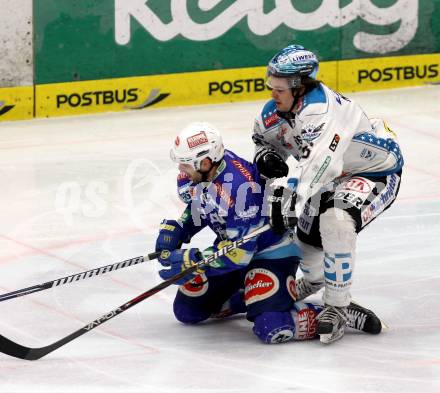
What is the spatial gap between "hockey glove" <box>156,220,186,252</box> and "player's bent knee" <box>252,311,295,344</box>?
0.52 meters

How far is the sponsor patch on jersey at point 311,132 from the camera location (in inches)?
233

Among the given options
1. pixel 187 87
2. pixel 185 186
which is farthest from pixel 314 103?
pixel 187 87

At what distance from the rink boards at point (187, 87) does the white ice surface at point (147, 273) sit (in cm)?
15

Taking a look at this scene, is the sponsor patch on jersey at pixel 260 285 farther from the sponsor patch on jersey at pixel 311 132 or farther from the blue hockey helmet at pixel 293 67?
the blue hockey helmet at pixel 293 67

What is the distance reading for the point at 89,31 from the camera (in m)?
10.8

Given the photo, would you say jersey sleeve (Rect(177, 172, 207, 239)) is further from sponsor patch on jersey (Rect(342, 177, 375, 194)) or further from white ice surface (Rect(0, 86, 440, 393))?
sponsor patch on jersey (Rect(342, 177, 375, 194))

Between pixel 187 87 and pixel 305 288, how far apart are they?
5.01 meters

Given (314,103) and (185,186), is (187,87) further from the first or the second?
(314,103)

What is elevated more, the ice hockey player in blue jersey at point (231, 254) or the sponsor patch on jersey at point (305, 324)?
the ice hockey player in blue jersey at point (231, 254)

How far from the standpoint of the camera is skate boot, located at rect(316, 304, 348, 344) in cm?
600

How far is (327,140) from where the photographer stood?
593 centimetres

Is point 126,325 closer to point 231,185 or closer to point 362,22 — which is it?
point 231,185

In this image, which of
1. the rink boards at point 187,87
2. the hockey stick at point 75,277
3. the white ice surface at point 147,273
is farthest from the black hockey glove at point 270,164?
the rink boards at point 187,87

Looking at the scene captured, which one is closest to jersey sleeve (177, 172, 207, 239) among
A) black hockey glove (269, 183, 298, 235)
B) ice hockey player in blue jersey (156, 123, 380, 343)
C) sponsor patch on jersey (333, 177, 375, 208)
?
ice hockey player in blue jersey (156, 123, 380, 343)
